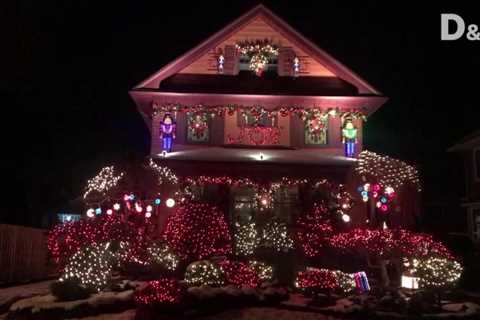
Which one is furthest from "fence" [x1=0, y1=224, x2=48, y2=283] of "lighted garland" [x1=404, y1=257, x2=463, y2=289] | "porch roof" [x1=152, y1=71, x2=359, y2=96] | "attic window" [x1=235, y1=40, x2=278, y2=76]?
"lighted garland" [x1=404, y1=257, x2=463, y2=289]

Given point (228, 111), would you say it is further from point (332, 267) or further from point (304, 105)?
point (332, 267)

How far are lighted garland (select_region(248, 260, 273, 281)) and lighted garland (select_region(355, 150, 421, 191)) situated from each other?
4372 mm

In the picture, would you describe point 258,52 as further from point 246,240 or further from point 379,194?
point 246,240

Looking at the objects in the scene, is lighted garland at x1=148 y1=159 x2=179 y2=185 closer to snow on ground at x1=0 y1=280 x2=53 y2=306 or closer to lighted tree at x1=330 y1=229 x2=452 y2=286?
snow on ground at x1=0 y1=280 x2=53 y2=306

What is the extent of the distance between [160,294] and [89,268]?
240 centimetres

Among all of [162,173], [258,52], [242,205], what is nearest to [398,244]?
[242,205]

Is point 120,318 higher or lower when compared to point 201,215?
lower

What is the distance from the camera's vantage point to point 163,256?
13.5m

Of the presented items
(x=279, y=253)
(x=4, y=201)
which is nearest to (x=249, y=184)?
(x=279, y=253)

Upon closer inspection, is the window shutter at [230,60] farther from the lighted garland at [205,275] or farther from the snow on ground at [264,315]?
the snow on ground at [264,315]

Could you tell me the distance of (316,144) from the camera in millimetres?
16922

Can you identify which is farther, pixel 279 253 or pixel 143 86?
pixel 143 86

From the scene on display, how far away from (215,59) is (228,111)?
2.40 m

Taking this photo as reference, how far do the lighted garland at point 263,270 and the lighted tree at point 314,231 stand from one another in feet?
3.66
